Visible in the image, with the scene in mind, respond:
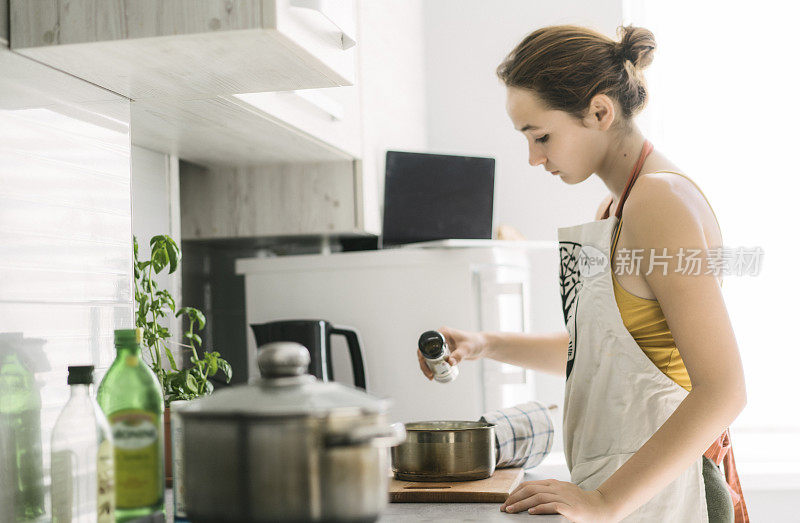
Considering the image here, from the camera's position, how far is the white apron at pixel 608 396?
1122mm

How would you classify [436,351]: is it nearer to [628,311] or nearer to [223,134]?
[628,311]

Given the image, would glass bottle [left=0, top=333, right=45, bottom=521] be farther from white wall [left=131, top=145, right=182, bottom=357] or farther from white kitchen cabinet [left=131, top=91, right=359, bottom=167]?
white wall [left=131, top=145, right=182, bottom=357]

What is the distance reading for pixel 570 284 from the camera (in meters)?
1.28

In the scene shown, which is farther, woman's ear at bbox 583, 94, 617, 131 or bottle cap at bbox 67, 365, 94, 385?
woman's ear at bbox 583, 94, 617, 131

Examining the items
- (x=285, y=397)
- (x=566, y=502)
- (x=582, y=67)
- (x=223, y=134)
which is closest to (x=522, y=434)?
(x=566, y=502)

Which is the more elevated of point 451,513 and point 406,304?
point 406,304

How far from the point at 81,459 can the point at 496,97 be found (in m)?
2.07

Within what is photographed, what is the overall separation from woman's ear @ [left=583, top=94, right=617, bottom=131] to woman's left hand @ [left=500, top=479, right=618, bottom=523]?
527 millimetres

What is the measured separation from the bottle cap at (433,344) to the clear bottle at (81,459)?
62 cm

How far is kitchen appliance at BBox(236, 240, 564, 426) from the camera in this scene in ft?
5.96

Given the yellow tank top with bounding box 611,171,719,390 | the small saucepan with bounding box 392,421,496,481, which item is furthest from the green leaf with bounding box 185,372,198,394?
the yellow tank top with bounding box 611,171,719,390

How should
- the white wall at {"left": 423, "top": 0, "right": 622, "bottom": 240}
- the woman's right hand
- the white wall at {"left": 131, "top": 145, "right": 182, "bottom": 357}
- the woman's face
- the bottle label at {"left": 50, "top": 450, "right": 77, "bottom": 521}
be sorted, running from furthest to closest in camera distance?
the white wall at {"left": 423, "top": 0, "right": 622, "bottom": 240}, the white wall at {"left": 131, "top": 145, "right": 182, "bottom": 357}, the woman's right hand, the woman's face, the bottle label at {"left": 50, "top": 450, "right": 77, "bottom": 521}

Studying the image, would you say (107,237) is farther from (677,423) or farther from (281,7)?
(677,423)

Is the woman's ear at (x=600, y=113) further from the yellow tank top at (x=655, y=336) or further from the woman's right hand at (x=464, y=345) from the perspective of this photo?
the woman's right hand at (x=464, y=345)
